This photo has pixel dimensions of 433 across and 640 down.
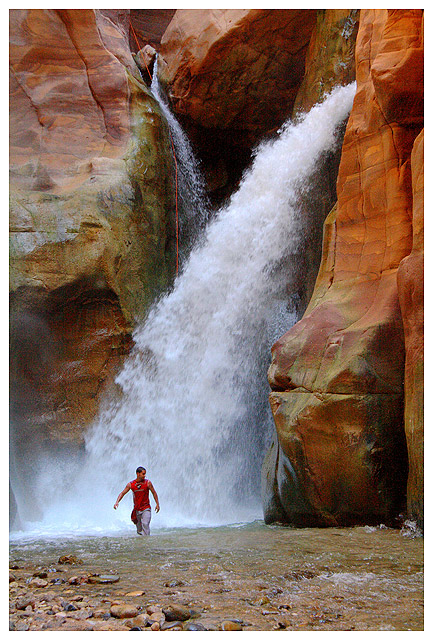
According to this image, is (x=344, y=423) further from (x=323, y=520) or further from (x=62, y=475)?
(x=62, y=475)

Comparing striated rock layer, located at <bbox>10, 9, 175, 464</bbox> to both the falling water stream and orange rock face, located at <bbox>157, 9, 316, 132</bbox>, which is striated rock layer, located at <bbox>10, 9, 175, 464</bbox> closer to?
the falling water stream

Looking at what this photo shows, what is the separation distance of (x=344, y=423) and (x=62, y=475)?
16.4 ft

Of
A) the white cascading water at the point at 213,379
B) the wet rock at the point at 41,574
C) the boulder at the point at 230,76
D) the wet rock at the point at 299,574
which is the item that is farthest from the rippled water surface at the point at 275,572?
the boulder at the point at 230,76

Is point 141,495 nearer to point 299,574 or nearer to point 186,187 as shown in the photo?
point 299,574

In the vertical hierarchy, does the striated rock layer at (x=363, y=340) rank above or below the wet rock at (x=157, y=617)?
above

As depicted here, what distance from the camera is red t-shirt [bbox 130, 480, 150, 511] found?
5.87 metres

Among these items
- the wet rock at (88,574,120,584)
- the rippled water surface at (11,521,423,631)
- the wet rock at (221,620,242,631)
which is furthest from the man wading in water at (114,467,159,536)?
the wet rock at (221,620,242,631)

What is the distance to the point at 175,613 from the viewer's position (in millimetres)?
2988

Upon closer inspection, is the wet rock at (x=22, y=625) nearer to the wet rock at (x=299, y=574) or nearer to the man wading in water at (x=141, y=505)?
the wet rock at (x=299, y=574)

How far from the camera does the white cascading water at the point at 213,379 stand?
7840 millimetres

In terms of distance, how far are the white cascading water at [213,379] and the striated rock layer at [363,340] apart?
4.97ft

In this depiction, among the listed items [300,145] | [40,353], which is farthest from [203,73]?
[40,353]

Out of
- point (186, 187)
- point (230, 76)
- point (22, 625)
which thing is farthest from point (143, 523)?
point (230, 76)

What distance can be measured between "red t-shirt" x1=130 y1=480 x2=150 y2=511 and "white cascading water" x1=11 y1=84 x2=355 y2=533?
1.58m
